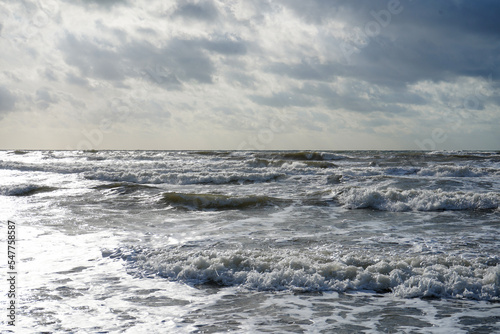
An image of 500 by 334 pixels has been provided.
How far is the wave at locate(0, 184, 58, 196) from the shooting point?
54.3ft

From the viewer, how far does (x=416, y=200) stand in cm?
1212

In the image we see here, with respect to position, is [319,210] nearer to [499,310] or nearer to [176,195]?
[176,195]

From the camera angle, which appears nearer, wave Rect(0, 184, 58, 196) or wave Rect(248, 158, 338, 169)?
wave Rect(0, 184, 58, 196)

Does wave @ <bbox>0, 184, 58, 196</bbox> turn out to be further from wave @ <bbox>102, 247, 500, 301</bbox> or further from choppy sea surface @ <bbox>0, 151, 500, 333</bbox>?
wave @ <bbox>102, 247, 500, 301</bbox>

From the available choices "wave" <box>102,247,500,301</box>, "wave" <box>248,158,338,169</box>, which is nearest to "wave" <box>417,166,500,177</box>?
"wave" <box>248,158,338,169</box>

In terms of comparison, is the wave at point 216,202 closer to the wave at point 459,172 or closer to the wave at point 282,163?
the wave at point 459,172

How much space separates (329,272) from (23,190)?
15.9m

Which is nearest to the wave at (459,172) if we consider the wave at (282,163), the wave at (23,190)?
the wave at (282,163)

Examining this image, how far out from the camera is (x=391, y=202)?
12.3m

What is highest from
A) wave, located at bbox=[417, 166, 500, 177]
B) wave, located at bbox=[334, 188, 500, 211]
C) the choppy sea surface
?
wave, located at bbox=[417, 166, 500, 177]

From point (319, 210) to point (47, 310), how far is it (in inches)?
341

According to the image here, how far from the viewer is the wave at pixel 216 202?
12680 millimetres

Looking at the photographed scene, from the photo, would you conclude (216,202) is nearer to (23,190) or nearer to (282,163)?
(23,190)

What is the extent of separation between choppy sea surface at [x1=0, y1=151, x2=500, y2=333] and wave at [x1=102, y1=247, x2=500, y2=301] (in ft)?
0.07
